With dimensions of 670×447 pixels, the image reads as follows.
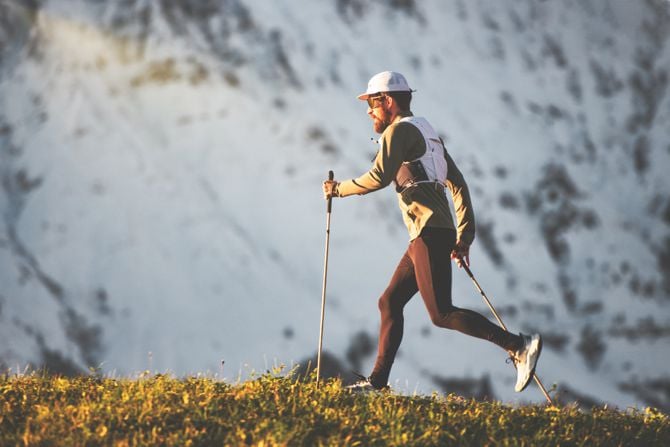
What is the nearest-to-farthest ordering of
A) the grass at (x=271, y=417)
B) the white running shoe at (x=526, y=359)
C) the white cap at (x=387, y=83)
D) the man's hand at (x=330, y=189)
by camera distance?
the grass at (x=271, y=417)
the white running shoe at (x=526, y=359)
the white cap at (x=387, y=83)
the man's hand at (x=330, y=189)

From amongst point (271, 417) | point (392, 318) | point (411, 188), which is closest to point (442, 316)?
point (392, 318)

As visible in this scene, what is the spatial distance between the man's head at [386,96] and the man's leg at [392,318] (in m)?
1.14

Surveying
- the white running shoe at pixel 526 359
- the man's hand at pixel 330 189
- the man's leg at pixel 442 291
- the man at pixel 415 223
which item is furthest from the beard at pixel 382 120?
the white running shoe at pixel 526 359

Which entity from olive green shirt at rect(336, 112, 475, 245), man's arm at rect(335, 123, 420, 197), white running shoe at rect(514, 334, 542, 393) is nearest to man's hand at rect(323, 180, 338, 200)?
olive green shirt at rect(336, 112, 475, 245)

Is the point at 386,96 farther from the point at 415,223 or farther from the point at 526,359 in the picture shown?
the point at 526,359

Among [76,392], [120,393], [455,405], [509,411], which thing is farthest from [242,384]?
[509,411]

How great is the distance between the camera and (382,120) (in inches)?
248

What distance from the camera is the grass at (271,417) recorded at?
16.0ft

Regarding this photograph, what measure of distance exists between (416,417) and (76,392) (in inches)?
102

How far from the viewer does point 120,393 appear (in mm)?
5648

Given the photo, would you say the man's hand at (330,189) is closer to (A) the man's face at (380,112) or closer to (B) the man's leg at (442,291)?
(A) the man's face at (380,112)

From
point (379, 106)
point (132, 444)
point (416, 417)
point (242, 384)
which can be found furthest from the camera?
point (379, 106)

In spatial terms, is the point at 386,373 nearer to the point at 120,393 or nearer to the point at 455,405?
the point at 455,405

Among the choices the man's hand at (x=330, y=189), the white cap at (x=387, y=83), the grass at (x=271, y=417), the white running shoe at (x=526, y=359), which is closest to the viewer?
the grass at (x=271, y=417)
